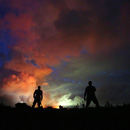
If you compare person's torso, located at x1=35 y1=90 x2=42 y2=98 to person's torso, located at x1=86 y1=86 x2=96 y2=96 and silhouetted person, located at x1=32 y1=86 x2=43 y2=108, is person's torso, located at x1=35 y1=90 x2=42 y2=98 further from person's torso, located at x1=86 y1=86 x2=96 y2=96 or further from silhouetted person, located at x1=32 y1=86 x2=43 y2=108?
person's torso, located at x1=86 y1=86 x2=96 y2=96

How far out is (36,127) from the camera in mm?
6402

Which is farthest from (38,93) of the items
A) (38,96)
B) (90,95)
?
(90,95)

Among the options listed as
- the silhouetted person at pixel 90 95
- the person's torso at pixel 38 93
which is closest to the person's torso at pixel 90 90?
the silhouetted person at pixel 90 95

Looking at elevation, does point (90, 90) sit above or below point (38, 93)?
below

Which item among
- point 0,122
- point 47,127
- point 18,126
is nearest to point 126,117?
point 47,127

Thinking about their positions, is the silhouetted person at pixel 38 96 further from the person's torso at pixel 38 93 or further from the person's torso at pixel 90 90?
the person's torso at pixel 90 90

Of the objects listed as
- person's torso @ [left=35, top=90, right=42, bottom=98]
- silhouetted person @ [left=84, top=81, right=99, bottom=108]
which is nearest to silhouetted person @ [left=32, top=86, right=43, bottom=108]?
person's torso @ [left=35, top=90, right=42, bottom=98]

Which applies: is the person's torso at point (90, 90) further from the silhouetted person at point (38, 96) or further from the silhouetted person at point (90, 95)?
the silhouetted person at point (38, 96)

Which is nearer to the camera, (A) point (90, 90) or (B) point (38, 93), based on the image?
(A) point (90, 90)

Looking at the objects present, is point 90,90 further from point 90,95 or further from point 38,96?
point 38,96

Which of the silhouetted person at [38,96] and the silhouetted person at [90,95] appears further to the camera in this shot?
the silhouetted person at [38,96]

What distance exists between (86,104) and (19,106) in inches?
252

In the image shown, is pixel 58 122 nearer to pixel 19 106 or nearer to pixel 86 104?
pixel 86 104

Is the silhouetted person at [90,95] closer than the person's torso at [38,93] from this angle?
Yes
